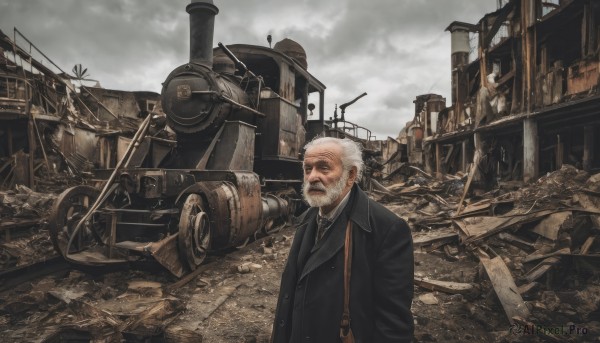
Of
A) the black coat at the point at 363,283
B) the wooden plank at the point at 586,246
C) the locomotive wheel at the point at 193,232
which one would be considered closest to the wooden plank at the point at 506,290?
the wooden plank at the point at 586,246

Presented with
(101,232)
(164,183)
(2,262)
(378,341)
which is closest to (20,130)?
(2,262)

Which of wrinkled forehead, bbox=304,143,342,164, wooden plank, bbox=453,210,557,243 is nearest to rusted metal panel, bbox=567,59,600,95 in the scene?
wooden plank, bbox=453,210,557,243

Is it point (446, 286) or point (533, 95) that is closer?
point (446, 286)

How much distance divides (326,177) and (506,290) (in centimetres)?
299

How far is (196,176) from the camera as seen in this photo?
5391mm

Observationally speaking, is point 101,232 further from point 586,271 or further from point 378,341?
point 586,271

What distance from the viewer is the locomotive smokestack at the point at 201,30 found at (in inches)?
242

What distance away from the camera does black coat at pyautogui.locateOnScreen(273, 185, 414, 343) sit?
154cm

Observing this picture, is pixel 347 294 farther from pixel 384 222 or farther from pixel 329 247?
pixel 384 222

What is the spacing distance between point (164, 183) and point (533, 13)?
10387 millimetres

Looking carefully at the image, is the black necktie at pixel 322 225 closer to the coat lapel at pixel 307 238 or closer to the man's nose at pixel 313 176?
the coat lapel at pixel 307 238

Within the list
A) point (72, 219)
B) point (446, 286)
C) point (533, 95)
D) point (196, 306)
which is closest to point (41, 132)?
point (72, 219)

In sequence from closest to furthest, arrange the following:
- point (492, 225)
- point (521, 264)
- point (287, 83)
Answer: point (521, 264)
point (492, 225)
point (287, 83)

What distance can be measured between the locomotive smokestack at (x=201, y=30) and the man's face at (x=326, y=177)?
485cm
